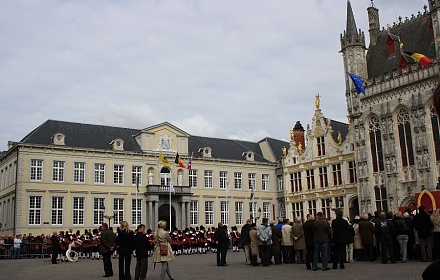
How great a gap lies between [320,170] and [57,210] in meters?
23.5

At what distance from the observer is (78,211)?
134ft

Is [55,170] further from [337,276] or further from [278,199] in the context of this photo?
[337,276]

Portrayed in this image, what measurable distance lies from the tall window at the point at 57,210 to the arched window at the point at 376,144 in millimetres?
25671

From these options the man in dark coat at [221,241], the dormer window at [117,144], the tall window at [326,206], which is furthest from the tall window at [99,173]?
the man in dark coat at [221,241]

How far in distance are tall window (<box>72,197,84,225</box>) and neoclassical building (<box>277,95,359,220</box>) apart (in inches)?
780

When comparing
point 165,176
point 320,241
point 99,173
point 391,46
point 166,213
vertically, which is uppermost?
point 391,46

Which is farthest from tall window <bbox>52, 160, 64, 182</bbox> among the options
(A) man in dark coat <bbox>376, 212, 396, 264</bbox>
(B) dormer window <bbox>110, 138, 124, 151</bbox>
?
(A) man in dark coat <bbox>376, 212, 396, 264</bbox>

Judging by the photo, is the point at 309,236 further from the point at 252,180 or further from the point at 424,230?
the point at 252,180

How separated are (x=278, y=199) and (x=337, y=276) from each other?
38.9 metres

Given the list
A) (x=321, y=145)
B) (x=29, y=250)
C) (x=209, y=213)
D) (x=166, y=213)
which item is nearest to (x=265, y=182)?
(x=209, y=213)

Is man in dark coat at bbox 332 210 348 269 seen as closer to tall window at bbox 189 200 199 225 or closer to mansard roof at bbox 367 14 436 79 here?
mansard roof at bbox 367 14 436 79

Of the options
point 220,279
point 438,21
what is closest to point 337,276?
point 220,279

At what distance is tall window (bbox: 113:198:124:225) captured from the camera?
42.4m

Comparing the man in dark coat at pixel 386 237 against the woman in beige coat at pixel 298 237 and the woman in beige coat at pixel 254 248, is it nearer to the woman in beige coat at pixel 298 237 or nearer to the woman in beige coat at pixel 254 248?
the woman in beige coat at pixel 298 237
